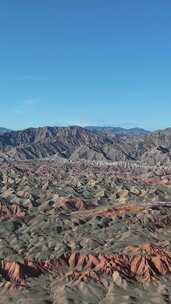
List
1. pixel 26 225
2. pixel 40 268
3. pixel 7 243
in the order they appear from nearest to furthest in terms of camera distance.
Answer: pixel 40 268
pixel 7 243
pixel 26 225

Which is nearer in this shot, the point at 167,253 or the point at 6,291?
the point at 6,291

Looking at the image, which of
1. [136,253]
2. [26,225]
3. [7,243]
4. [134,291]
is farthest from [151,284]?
[26,225]

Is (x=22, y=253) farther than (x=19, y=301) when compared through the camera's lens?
Yes

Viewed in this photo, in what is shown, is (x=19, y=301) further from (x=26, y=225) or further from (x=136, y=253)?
(x=26, y=225)

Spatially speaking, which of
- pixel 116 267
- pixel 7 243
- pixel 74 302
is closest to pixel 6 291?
pixel 74 302

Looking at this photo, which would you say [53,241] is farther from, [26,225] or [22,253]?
[26,225]

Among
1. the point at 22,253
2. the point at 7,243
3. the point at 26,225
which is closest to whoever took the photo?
the point at 22,253

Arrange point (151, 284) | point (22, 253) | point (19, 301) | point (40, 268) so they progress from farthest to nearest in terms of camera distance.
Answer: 1. point (22, 253)
2. point (40, 268)
3. point (151, 284)
4. point (19, 301)

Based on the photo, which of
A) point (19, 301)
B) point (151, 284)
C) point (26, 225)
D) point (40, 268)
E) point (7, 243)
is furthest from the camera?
point (26, 225)
